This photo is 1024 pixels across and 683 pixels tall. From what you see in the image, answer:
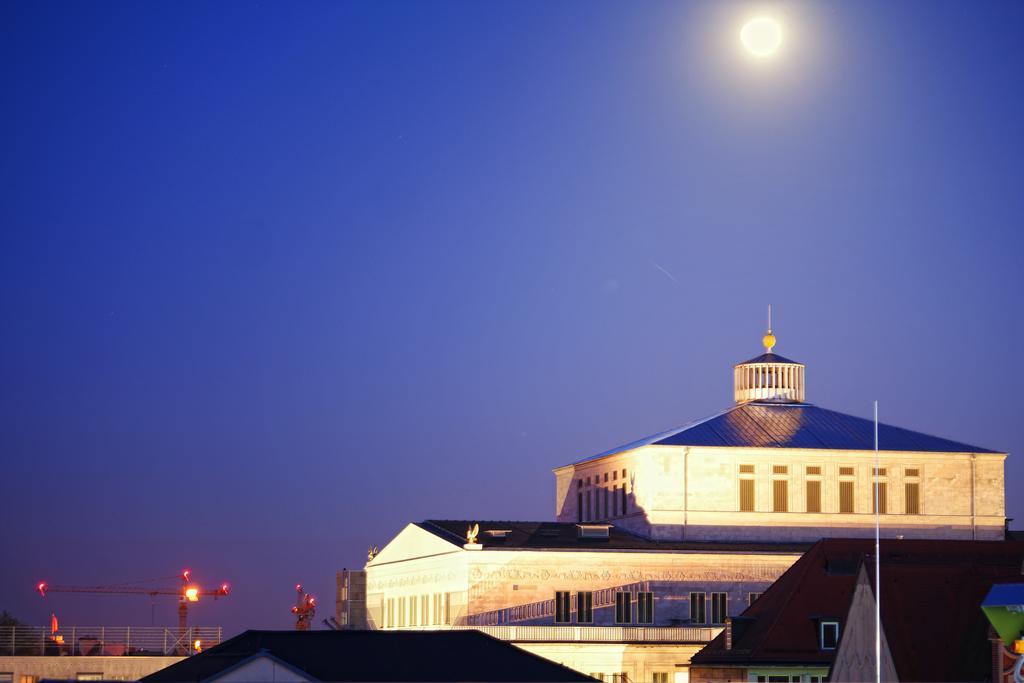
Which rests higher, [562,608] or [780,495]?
[780,495]

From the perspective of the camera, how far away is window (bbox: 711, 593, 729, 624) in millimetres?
105062

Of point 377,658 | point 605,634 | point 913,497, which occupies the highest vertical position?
point 913,497

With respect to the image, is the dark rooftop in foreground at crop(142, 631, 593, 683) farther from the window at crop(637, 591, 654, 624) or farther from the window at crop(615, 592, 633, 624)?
the window at crop(637, 591, 654, 624)

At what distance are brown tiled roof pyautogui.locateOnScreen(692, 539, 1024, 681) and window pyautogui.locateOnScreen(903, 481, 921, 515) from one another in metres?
23.7

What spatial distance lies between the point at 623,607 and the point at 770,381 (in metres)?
22.5

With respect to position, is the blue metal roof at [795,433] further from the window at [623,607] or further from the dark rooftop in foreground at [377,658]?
the dark rooftop in foreground at [377,658]

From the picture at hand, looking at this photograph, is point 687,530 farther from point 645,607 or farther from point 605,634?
point 605,634

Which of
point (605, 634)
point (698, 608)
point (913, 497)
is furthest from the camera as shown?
point (913, 497)

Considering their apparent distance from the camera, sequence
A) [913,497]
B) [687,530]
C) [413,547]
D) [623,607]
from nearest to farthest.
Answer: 1. [623,607]
2. [687,530]
3. [913,497]
4. [413,547]

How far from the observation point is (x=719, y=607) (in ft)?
346

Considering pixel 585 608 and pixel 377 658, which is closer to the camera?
pixel 377 658

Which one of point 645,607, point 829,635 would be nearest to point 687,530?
point 645,607

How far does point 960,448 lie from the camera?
114812 mm

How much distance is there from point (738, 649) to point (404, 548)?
4039cm
